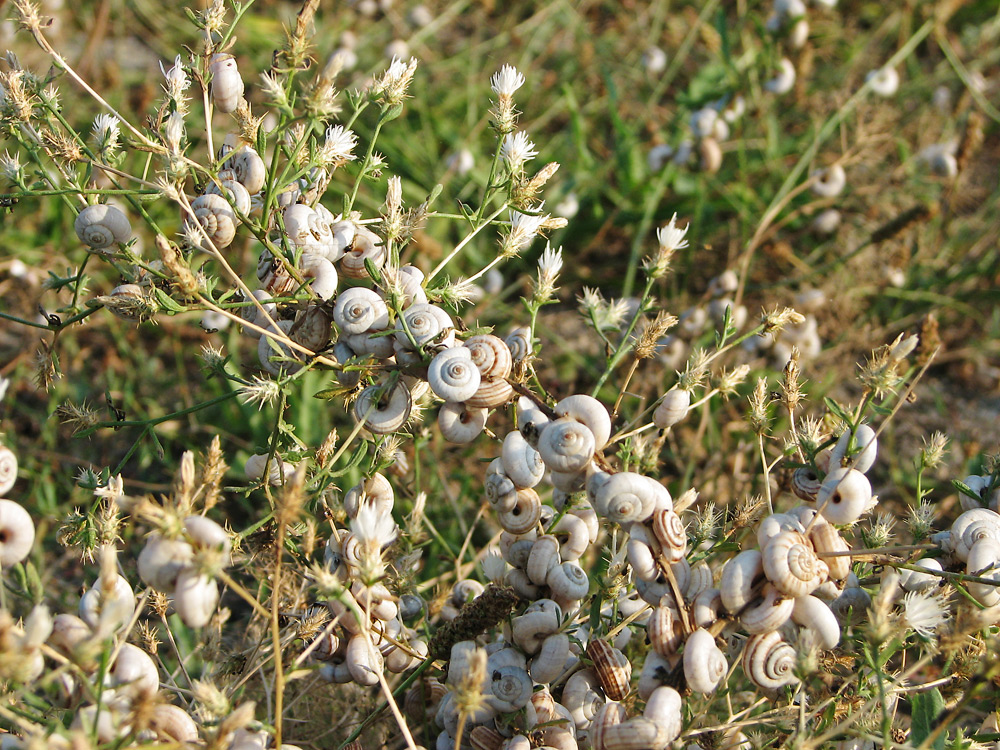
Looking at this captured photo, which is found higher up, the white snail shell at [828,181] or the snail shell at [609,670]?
the white snail shell at [828,181]

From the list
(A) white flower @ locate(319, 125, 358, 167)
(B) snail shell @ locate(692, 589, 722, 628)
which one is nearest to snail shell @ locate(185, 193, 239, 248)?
(A) white flower @ locate(319, 125, 358, 167)

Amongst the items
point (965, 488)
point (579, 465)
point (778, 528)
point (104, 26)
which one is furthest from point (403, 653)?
point (104, 26)

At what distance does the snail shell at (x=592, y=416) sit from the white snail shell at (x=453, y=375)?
129mm

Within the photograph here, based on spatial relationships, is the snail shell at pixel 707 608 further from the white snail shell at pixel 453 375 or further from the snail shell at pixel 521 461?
the white snail shell at pixel 453 375

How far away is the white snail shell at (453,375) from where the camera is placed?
1064 mm

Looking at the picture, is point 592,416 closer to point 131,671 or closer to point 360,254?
point 360,254

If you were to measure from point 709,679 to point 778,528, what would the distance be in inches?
8.1

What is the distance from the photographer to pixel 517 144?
1216 millimetres

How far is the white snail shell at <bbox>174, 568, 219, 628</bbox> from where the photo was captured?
0.88 metres

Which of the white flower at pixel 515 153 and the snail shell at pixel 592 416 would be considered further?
the white flower at pixel 515 153

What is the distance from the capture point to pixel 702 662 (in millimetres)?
981

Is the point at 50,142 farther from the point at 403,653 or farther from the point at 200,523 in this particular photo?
the point at 403,653

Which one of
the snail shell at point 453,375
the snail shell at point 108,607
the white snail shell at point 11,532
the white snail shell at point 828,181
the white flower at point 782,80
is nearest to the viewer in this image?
the snail shell at point 108,607

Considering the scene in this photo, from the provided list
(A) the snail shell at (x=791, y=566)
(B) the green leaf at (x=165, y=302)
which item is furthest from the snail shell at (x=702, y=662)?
(B) the green leaf at (x=165, y=302)
